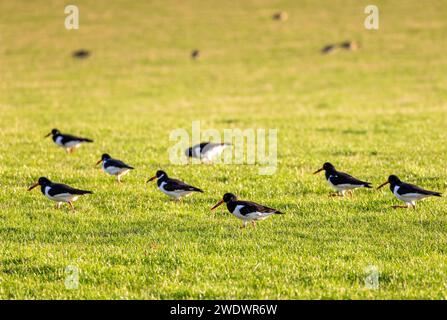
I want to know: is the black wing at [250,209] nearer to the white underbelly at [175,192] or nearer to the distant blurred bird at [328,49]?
the white underbelly at [175,192]

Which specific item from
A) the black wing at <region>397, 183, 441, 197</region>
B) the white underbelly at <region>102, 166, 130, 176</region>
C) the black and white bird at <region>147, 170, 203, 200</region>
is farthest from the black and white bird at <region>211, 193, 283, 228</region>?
the white underbelly at <region>102, 166, 130, 176</region>

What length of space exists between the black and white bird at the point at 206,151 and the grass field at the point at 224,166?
872mm

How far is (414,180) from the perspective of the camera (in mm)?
19047

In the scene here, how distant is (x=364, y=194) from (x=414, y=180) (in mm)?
2286

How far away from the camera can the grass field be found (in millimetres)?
11812

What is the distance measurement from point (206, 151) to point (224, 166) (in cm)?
84

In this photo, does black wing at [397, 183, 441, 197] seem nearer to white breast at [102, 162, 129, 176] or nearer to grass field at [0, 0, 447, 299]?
grass field at [0, 0, 447, 299]

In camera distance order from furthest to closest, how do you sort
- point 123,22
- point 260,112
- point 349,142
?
point 123,22 → point 260,112 → point 349,142

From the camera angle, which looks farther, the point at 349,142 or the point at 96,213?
the point at 349,142

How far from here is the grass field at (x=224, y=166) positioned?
11812 millimetres

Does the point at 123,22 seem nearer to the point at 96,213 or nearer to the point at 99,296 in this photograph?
the point at 96,213

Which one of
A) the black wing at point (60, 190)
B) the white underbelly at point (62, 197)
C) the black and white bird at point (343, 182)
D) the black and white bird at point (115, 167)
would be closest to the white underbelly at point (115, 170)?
the black and white bird at point (115, 167)

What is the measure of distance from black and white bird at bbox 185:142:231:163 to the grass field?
87cm
